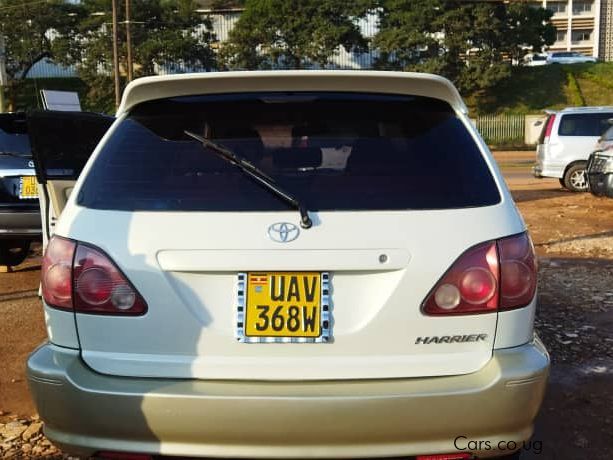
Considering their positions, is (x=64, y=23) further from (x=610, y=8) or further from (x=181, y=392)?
(x=610, y=8)

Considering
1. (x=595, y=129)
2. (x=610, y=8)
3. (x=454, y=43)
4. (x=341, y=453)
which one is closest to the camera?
(x=341, y=453)

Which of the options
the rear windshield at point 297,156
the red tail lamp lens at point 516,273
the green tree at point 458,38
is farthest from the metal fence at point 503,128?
the red tail lamp lens at point 516,273

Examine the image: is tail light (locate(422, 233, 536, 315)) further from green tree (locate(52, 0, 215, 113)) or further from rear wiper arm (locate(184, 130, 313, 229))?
green tree (locate(52, 0, 215, 113))

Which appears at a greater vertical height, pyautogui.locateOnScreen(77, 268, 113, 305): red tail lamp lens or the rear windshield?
the rear windshield

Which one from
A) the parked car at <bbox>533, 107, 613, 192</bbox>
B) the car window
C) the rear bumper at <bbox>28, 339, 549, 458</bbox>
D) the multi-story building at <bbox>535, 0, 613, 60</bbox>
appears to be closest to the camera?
the rear bumper at <bbox>28, 339, 549, 458</bbox>

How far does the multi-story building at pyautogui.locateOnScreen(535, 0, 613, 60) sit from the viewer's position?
249 ft

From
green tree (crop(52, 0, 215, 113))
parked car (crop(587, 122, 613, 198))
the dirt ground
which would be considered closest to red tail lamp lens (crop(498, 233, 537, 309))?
the dirt ground

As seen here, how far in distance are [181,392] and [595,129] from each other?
1453 centimetres

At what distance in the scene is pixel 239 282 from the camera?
229 centimetres

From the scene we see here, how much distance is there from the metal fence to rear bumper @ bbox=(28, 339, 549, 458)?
116ft

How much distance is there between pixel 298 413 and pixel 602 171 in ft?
34.6

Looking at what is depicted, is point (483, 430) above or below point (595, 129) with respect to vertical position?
above

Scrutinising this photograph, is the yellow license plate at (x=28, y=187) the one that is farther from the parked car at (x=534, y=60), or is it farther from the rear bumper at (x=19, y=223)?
the parked car at (x=534, y=60)

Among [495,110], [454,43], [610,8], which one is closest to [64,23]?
[454,43]
